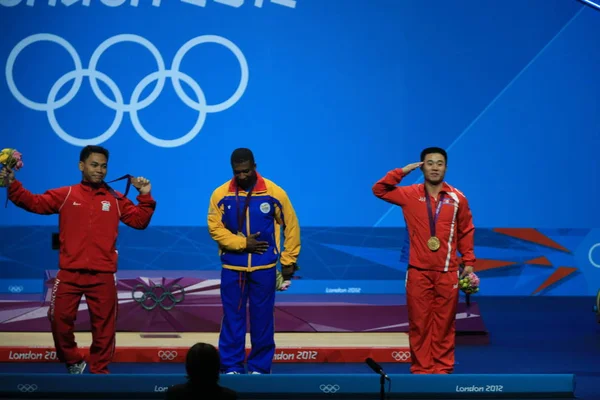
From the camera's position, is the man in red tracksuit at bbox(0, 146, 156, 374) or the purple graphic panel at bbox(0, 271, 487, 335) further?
the purple graphic panel at bbox(0, 271, 487, 335)

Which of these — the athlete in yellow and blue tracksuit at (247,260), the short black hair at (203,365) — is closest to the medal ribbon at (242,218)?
the athlete in yellow and blue tracksuit at (247,260)

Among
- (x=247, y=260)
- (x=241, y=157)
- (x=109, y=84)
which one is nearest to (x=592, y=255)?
(x=109, y=84)

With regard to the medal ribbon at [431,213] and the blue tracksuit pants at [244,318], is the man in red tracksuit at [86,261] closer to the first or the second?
the blue tracksuit pants at [244,318]

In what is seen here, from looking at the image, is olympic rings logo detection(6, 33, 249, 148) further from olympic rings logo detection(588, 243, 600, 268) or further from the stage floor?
olympic rings logo detection(588, 243, 600, 268)

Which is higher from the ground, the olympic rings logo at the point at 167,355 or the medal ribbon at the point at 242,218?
the medal ribbon at the point at 242,218

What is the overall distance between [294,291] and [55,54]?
3.71 metres

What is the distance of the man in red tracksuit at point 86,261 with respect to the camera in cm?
710

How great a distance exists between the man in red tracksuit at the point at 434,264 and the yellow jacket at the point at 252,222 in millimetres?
846

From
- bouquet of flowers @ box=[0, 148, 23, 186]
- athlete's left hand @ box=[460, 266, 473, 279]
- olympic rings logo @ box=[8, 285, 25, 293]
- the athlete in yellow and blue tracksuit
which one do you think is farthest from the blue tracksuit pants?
olympic rings logo @ box=[8, 285, 25, 293]

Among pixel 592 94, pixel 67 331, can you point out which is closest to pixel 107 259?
pixel 67 331

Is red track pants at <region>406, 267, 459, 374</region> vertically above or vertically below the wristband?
below

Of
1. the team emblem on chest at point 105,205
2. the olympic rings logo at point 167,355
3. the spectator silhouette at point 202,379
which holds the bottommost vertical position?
the spectator silhouette at point 202,379

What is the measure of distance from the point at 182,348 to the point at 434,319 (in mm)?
2030

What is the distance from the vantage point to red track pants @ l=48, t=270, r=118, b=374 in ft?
23.3
